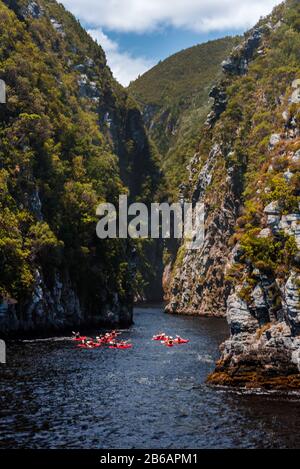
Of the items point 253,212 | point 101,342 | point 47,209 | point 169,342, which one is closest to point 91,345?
point 101,342

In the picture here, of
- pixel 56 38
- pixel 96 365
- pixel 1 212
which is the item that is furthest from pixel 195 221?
pixel 96 365

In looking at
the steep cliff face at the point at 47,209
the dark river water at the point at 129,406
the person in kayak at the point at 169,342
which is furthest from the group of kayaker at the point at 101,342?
the steep cliff face at the point at 47,209

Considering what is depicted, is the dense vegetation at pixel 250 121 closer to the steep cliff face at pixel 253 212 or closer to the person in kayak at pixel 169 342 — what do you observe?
the steep cliff face at pixel 253 212

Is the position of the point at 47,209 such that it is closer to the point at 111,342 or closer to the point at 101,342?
the point at 101,342

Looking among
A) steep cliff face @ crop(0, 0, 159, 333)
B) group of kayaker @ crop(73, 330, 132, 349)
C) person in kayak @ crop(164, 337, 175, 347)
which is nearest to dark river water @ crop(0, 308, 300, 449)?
group of kayaker @ crop(73, 330, 132, 349)

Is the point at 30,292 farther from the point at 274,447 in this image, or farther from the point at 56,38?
the point at 56,38
